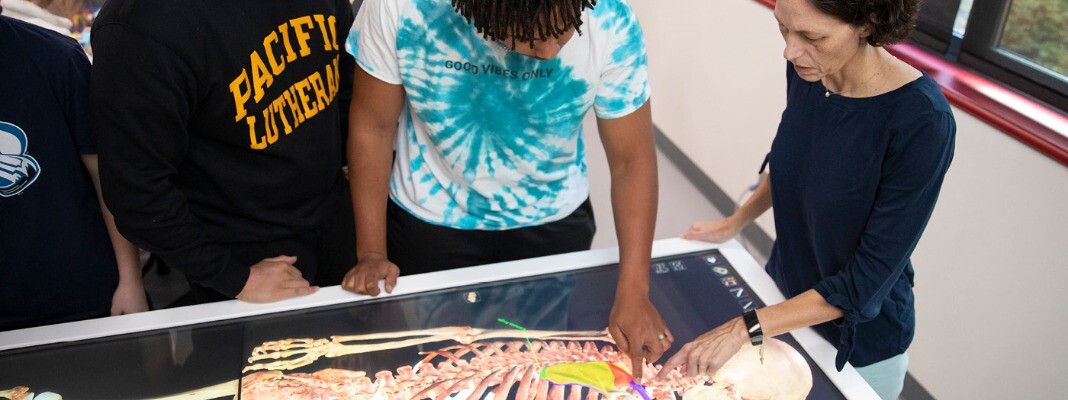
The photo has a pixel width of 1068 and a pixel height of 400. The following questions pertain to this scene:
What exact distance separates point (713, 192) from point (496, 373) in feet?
6.74

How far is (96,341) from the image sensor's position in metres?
1.13

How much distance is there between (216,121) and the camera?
1121mm

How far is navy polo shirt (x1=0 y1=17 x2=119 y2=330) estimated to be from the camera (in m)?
1.08

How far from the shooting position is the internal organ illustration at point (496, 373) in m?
1.08

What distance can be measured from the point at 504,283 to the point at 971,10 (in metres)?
1.64

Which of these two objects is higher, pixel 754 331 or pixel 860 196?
pixel 860 196

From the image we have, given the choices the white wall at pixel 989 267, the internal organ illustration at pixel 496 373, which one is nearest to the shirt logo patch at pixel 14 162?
the internal organ illustration at pixel 496 373

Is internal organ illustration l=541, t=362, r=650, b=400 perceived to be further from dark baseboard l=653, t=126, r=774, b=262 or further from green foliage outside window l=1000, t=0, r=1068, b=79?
dark baseboard l=653, t=126, r=774, b=262

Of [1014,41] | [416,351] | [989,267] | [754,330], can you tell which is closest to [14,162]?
[416,351]

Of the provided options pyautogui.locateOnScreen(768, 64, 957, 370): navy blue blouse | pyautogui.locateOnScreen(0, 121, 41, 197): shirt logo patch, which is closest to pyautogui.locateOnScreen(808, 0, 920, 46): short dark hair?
pyautogui.locateOnScreen(768, 64, 957, 370): navy blue blouse

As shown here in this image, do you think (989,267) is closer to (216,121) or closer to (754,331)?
(754,331)

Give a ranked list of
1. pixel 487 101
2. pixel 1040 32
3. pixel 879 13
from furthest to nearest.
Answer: pixel 1040 32, pixel 487 101, pixel 879 13

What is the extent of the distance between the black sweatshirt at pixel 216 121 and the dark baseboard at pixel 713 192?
1.75 m

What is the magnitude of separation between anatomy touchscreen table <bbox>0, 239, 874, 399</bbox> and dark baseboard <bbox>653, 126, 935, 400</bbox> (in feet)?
Answer: 4.01
